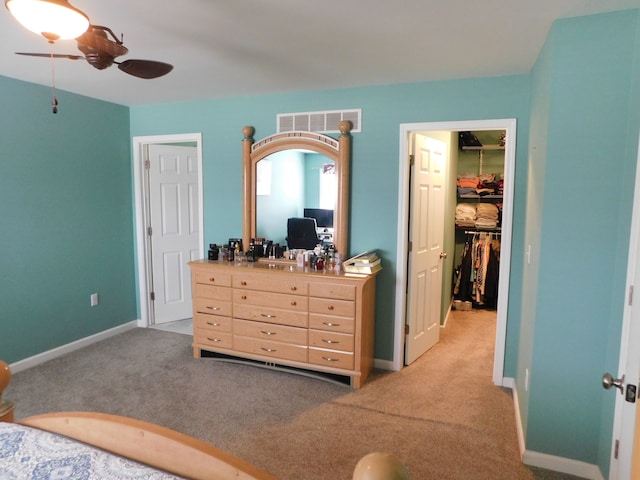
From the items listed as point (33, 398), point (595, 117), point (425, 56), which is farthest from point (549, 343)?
point (33, 398)

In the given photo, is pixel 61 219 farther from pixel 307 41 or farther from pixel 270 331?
pixel 307 41

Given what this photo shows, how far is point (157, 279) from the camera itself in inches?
182

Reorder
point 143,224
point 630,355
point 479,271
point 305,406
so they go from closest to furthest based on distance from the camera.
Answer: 1. point 630,355
2. point 305,406
3. point 143,224
4. point 479,271

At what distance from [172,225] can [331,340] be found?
250 centimetres

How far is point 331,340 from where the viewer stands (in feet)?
10.5

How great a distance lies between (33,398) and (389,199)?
309cm

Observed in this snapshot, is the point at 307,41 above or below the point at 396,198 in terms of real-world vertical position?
above

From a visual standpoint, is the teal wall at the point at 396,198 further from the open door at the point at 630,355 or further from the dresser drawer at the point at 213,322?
the dresser drawer at the point at 213,322

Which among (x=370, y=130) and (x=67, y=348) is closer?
(x=370, y=130)

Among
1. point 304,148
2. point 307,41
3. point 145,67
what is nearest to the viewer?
point 145,67

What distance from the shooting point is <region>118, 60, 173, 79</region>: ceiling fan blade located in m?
1.96

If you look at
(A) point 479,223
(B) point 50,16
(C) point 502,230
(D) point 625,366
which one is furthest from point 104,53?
(A) point 479,223

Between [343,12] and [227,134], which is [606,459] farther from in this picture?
[227,134]

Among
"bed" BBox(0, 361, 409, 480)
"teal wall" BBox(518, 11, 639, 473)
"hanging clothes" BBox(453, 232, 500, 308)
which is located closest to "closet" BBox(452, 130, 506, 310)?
"hanging clothes" BBox(453, 232, 500, 308)
